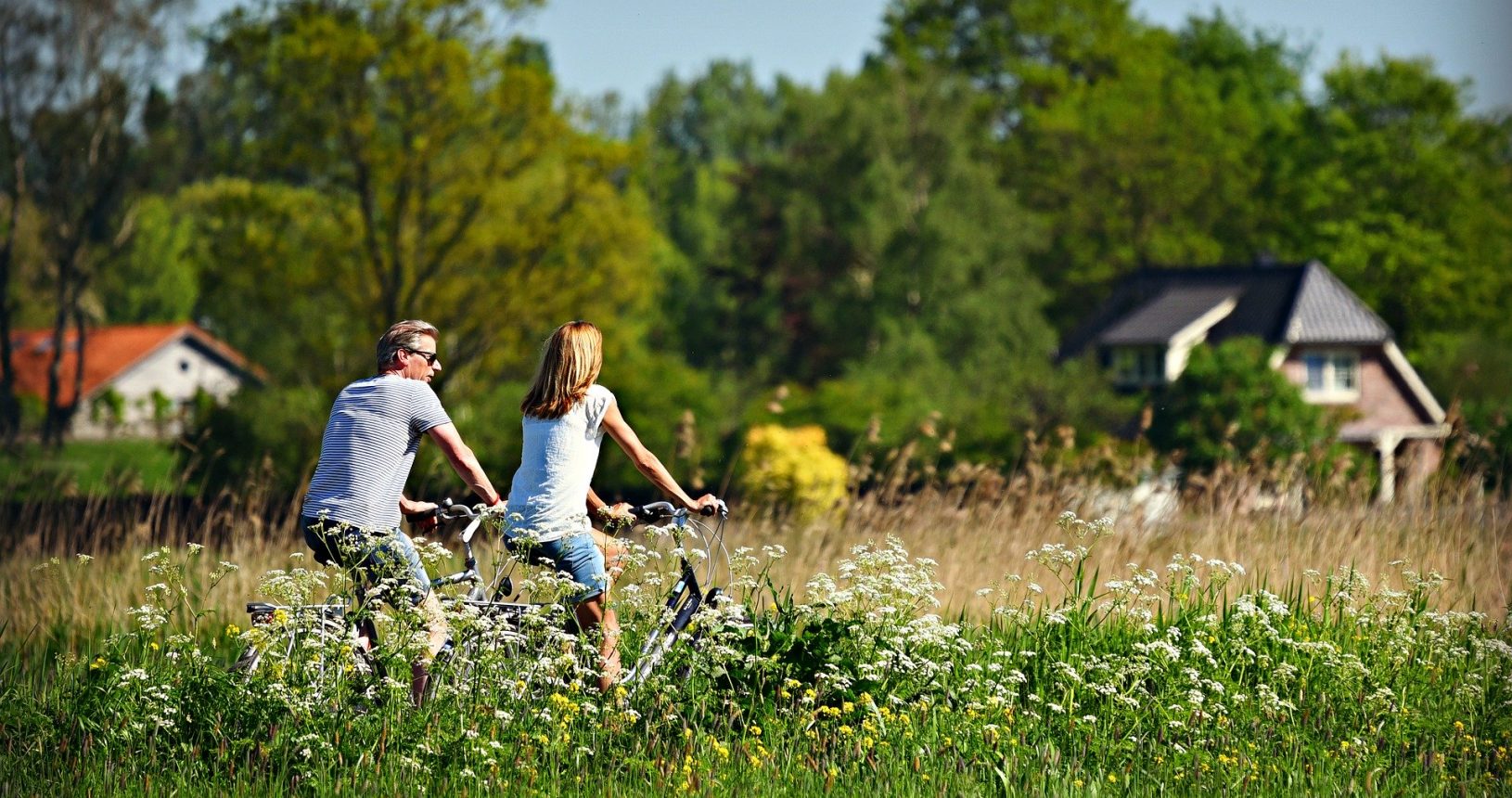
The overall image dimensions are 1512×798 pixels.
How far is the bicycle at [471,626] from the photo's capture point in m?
5.07

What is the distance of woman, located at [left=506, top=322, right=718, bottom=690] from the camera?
5668 mm

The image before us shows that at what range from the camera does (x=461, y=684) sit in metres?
5.16

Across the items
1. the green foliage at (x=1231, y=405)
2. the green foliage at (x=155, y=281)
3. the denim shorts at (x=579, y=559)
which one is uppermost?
the green foliage at (x=155, y=281)

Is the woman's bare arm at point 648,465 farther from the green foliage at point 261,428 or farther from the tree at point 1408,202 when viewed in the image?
the tree at point 1408,202

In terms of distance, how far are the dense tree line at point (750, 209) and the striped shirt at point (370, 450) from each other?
13232 mm

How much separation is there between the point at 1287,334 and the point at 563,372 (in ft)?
130

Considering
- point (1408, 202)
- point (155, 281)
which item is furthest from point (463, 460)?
point (155, 281)

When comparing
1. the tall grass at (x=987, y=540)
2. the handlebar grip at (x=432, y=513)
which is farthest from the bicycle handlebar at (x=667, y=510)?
the tall grass at (x=987, y=540)

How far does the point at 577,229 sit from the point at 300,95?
5841mm

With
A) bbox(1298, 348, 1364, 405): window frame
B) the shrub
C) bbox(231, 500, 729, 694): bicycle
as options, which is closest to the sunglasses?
bbox(231, 500, 729, 694): bicycle

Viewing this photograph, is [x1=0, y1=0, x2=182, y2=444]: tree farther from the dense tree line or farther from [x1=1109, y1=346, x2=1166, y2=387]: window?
[x1=1109, y1=346, x2=1166, y2=387]: window

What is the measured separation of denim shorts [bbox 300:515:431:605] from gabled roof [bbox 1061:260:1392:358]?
39.0 metres

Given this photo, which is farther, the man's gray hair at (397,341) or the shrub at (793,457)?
the shrub at (793,457)

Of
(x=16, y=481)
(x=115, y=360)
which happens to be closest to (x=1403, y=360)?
(x=16, y=481)
